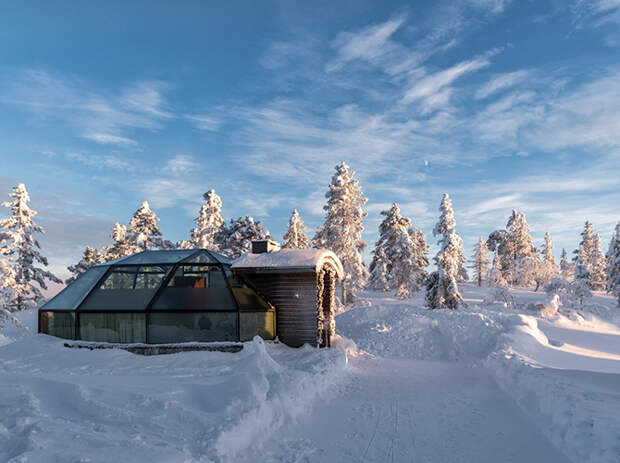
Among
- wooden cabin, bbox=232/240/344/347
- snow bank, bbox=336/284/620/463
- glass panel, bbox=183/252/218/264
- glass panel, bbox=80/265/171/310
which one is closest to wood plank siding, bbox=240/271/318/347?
wooden cabin, bbox=232/240/344/347

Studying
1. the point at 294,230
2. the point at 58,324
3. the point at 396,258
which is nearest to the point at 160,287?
the point at 58,324

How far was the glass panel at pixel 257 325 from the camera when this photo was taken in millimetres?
12031

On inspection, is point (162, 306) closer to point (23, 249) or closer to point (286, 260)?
point (286, 260)

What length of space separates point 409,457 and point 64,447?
13.8 feet

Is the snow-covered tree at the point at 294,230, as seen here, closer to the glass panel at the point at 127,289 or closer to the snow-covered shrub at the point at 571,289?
the snow-covered shrub at the point at 571,289

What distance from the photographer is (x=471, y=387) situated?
9.43 meters

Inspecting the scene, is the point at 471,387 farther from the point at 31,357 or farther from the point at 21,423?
the point at 31,357

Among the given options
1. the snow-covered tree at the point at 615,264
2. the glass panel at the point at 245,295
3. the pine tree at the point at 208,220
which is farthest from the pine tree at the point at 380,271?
the glass panel at the point at 245,295

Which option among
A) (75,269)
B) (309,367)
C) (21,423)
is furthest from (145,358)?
(75,269)

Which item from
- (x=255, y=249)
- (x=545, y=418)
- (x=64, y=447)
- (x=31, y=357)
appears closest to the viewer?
(x=64, y=447)

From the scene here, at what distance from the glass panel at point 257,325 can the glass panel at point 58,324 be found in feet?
17.8

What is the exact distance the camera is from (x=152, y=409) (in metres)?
5.62

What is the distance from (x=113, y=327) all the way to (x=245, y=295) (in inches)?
162

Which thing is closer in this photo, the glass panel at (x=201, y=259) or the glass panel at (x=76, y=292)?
the glass panel at (x=76, y=292)
